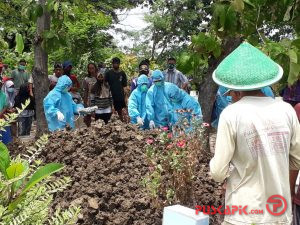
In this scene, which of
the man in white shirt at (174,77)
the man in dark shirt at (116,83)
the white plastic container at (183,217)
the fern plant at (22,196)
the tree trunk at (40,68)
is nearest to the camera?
the fern plant at (22,196)

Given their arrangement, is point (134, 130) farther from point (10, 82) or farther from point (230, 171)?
point (10, 82)

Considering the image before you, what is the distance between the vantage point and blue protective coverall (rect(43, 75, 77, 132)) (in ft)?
21.6

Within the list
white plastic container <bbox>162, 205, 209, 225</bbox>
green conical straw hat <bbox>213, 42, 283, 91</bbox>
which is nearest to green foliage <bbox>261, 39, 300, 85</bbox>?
green conical straw hat <bbox>213, 42, 283, 91</bbox>

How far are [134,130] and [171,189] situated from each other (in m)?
2.06

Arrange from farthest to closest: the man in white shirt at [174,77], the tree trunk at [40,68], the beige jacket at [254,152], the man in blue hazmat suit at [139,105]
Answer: the man in white shirt at [174,77]
the man in blue hazmat suit at [139,105]
the tree trunk at [40,68]
the beige jacket at [254,152]

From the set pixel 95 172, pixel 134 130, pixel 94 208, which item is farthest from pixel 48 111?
pixel 94 208

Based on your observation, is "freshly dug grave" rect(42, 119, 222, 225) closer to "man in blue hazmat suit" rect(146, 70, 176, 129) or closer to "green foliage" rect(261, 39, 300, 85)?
"man in blue hazmat suit" rect(146, 70, 176, 129)

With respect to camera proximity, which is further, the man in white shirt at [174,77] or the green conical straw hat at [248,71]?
the man in white shirt at [174,77]

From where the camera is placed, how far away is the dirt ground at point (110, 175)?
3.89 metres

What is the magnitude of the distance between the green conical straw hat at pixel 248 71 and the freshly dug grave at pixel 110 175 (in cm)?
170

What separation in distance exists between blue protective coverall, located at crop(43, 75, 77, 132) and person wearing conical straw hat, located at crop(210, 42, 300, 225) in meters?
4.61

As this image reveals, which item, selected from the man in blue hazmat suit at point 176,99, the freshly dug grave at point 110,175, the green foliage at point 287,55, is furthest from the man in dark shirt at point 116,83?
the green foliage at point 287,55

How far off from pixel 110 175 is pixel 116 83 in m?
4.63

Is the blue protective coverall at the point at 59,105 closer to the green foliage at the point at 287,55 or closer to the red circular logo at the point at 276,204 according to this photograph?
the green foliage at the point at 287,55
